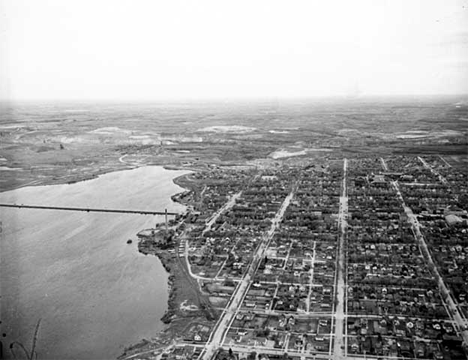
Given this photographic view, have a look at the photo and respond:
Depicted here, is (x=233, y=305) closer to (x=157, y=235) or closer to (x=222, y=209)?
(x=157, y=235)

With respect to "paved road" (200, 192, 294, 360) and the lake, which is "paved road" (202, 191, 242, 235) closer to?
the lake

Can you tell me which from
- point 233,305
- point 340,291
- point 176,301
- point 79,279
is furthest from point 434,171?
point 79,279

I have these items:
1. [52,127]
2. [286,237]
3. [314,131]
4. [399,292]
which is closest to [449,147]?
[314,131]

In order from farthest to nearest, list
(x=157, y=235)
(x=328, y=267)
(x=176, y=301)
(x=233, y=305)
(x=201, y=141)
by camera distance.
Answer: (x=201, y=141) < (x=157, y=235) < (x=328, y=267) < (x=176, y=301) < (x=233, y=305)

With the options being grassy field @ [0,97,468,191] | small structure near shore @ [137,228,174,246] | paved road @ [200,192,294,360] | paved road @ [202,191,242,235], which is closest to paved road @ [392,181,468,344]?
paved road @ [200,192,294,360]

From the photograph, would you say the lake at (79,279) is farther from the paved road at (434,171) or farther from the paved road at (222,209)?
the paved road at (434,171)

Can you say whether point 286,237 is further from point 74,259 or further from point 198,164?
point 198,164
